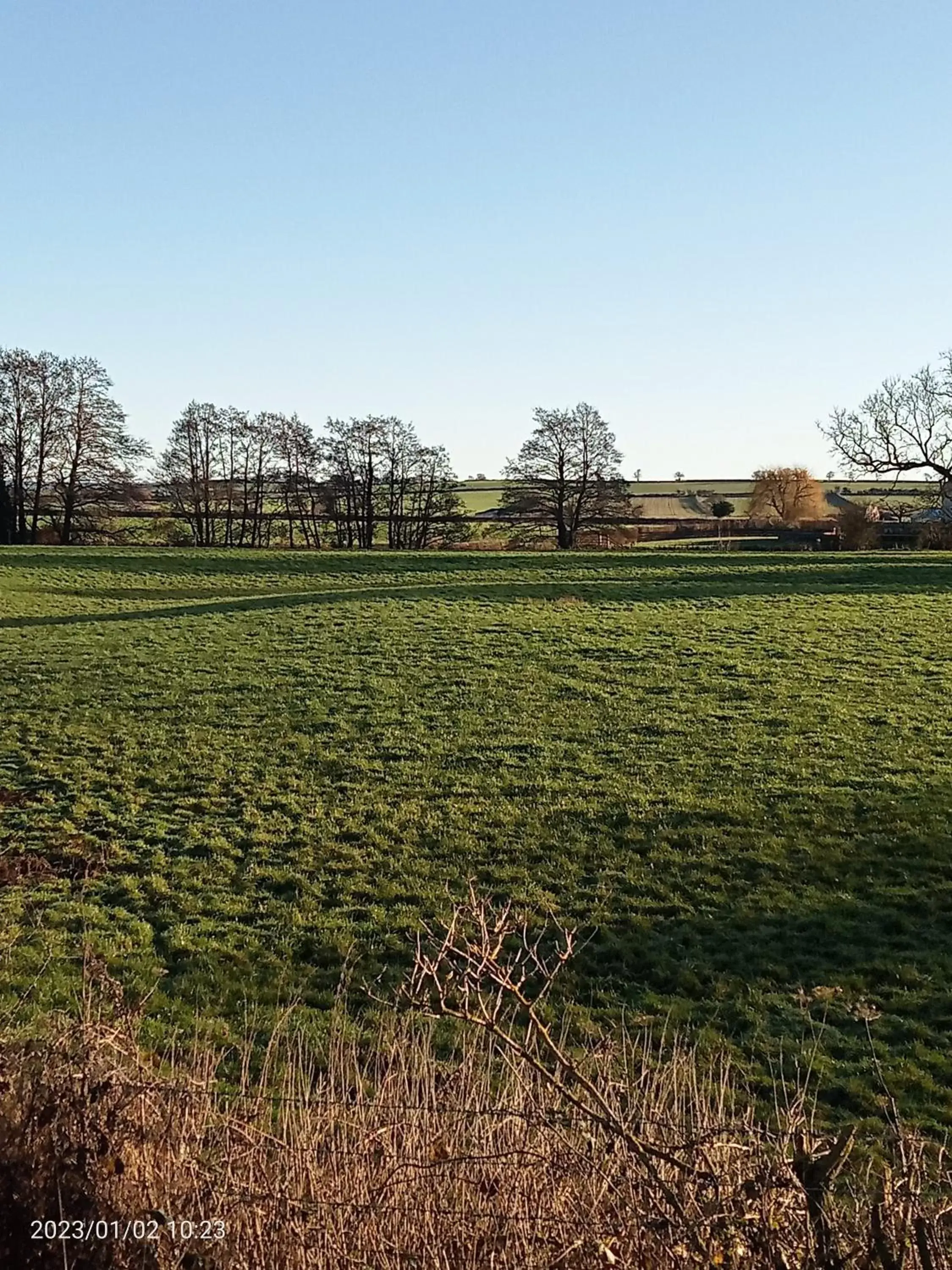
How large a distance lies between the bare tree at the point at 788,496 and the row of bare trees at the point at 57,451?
4347cm

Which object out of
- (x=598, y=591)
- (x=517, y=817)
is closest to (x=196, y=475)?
(x=598, y=591)

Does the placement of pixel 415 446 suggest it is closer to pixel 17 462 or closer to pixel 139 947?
pixel 17 462

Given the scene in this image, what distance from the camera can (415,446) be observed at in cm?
6094

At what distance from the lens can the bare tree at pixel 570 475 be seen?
58.1 metres

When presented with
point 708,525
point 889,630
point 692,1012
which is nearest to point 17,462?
point 708,525

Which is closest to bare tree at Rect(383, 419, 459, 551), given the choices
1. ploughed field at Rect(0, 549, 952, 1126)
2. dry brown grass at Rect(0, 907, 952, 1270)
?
ploughed field at Rect(0, 549, 952, 1126)

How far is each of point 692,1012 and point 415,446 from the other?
5549 centimetres

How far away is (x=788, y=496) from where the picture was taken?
7338 cm

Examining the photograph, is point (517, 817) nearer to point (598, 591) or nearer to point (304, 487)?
point (598, 591)

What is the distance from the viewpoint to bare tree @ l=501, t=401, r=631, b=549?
58094 millimetres

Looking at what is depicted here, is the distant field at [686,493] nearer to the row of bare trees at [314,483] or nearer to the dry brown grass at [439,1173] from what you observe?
the row of bare trees at [314,483]

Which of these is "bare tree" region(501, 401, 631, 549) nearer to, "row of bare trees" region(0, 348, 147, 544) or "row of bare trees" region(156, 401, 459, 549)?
"row of bare trees" region(156, 401, 459, 549)

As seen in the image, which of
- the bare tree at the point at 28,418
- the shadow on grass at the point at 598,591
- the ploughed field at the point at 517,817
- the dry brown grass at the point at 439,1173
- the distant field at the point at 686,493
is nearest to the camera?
the dry brown grass at the point at 439,1173

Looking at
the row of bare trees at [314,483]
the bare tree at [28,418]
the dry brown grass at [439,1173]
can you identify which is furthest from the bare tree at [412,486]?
the dry brown grass at [439,1173]
